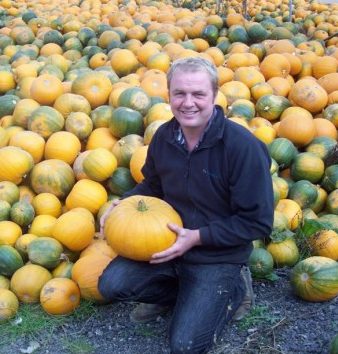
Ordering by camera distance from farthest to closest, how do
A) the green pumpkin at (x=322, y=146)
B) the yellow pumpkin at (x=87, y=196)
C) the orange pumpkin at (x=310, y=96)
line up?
the orange pumpkin at (x=310, y=96) < the green pumpkin at (x=322, y=146) < the yellow pumpkin at (x=87, y=196)

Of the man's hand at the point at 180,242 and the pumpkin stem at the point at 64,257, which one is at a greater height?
the man's hand at the point at 180,242

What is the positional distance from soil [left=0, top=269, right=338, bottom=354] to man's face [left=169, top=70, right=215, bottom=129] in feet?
4.20

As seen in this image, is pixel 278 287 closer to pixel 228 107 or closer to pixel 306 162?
pixel 306 162

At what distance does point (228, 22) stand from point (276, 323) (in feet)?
16.5

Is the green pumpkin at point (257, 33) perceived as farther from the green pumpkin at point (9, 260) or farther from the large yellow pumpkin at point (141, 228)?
the green pumpkin at point (9, 260)

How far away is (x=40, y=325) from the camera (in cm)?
313

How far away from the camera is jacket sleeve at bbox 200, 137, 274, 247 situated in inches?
103

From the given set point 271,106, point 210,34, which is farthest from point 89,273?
point 210,34

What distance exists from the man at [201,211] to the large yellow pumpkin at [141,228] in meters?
0.05

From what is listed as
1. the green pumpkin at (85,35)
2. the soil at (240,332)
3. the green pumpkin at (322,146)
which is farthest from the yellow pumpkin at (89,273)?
the green pumpkin at (85,35)

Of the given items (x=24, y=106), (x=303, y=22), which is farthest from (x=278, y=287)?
(x=303, y=22)

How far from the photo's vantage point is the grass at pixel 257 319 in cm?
304

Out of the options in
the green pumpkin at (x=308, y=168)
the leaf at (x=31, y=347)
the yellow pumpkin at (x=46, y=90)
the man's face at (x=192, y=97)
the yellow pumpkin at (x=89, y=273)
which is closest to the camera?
the man's face at (x=192, y=97)

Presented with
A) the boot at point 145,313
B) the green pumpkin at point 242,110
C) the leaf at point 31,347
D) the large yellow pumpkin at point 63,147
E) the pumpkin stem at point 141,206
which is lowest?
the leaf at point 31,347
